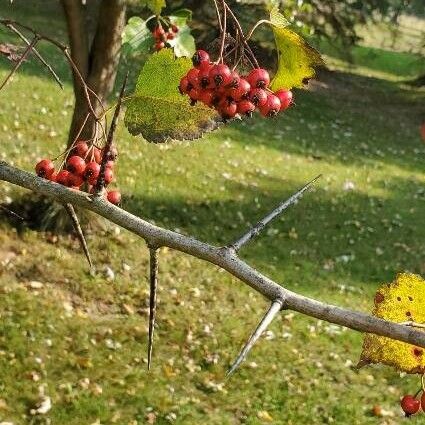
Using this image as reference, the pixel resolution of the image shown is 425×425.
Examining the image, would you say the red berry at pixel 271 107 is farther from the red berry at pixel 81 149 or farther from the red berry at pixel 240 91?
the red berry at pixel 81 149

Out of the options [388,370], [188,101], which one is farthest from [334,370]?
[188,101]

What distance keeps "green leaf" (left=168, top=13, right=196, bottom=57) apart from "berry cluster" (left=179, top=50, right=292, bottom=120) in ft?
Answer: 7.77

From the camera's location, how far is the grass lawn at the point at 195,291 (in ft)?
18.3

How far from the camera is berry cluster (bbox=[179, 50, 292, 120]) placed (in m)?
1.31

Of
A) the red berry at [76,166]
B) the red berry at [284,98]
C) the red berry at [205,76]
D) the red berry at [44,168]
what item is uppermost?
the red berry at [205,76]

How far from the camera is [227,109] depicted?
53.6 inches

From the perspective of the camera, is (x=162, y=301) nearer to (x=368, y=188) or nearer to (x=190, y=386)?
(x=190, y=386)

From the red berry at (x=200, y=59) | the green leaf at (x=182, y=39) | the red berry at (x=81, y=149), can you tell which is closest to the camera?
the red berry at (x=200, y=59)

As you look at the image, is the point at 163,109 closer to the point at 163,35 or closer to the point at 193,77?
the point at 193,77

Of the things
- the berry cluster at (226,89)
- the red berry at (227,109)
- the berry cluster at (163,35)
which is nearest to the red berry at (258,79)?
the berry cluster at (226,89)

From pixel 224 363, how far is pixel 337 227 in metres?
4.21

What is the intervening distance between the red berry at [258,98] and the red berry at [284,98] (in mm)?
125

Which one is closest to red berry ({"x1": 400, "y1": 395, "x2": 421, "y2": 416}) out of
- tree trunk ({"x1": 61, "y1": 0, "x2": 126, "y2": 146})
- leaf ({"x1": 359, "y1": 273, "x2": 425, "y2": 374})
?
leaf ({"x1": 359, "y1": 273, "x2": 425, "y2": 374})

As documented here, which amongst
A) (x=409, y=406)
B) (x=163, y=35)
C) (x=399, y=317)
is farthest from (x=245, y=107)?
(x=163, y=35)
